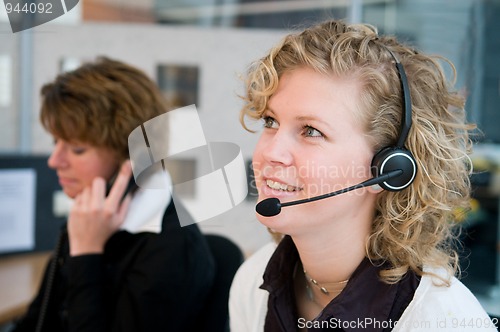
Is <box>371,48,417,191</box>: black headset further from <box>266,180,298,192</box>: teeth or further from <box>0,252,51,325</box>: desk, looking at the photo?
<box>0,252,51,325</box>: desk

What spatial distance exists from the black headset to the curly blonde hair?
0.09ft

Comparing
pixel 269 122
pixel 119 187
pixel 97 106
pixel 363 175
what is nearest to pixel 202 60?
pixel 97 106

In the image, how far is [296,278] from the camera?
101 centimetres

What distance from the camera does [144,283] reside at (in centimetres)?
115

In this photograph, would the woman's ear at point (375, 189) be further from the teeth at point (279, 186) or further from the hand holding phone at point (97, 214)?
the hand holding phone at point (97, 214)

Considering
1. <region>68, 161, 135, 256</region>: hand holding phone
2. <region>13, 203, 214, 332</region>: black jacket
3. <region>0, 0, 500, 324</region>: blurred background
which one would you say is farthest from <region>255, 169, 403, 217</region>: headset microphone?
<region>0, 0, 500, 324</region>: blurred background

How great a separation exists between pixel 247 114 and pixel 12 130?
4.34 feet

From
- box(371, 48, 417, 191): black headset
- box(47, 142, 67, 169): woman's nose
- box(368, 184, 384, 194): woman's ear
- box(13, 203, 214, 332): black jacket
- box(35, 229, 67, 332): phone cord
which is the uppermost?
box(371, 48, 417, 191): black headset

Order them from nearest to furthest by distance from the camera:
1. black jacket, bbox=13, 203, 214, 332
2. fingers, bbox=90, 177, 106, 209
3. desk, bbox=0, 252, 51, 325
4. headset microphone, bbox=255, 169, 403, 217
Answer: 1. headset microphone, bbox=255, 169, 403, 217
2. black jacket, bbox=13, 203, 214, 332
3. fingers, bbox=90, 177, 106, 209
4. desk, bbox=0, 252, 51, 325

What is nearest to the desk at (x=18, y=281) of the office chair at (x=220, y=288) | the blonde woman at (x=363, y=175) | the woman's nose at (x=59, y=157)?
the woman's nose at (x=59, y=157)

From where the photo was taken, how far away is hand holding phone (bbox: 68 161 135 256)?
1.20m

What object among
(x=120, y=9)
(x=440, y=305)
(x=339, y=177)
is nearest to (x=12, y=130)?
(x=120, y=9)

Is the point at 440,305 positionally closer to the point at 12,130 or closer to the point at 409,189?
the point at 409,189

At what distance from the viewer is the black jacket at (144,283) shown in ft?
3.71
